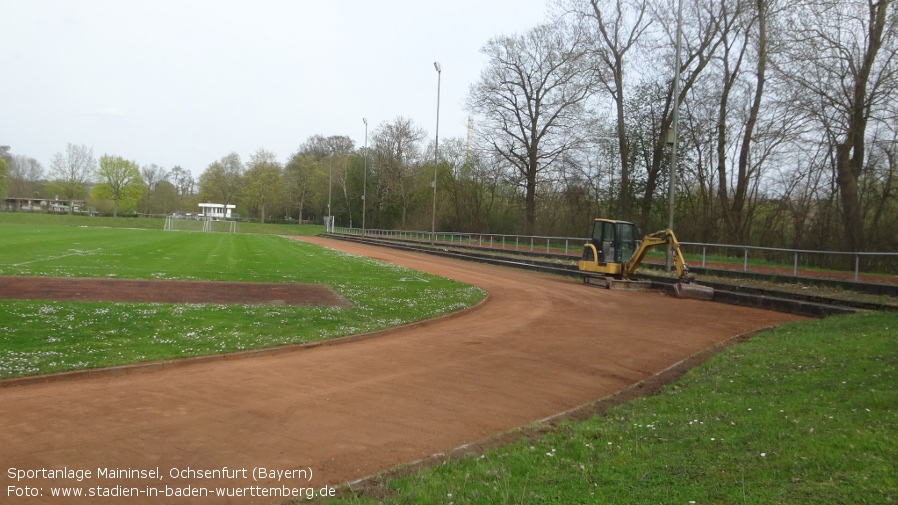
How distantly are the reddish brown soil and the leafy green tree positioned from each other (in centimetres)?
9464

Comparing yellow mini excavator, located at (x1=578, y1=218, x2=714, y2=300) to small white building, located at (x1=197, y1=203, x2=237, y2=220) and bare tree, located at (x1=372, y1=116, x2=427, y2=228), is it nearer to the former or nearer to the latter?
bare tree, located at (x1=372, y1=116, x2=427, y2=228)

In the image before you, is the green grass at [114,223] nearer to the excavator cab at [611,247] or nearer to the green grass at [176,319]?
the green grass at [176,319]

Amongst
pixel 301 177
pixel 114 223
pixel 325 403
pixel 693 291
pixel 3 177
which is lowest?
pixel 325 403

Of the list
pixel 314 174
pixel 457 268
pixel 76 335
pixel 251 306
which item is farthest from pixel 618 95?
pixel 314 174

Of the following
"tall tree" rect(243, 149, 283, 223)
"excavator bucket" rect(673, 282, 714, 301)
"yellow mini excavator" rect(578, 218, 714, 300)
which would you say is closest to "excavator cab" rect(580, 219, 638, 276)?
"yellow mini excavator" rect(578, 218, 714, 300)

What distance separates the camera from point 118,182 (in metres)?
104

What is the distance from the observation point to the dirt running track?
5.74 metres

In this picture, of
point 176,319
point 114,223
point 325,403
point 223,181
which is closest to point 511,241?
point 176,319

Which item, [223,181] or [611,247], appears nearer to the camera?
[611,247]

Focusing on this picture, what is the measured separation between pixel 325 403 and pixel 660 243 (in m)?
17.7

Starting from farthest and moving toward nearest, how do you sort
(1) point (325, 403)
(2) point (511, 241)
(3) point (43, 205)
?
(3) point (43, 205) < (2) point (511, 241) < (1) point (325, 403)

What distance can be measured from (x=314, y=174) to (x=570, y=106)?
6285 centimetres

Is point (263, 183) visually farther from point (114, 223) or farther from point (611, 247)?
point (611, 247)

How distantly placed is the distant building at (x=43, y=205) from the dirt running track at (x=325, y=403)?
385 feet
